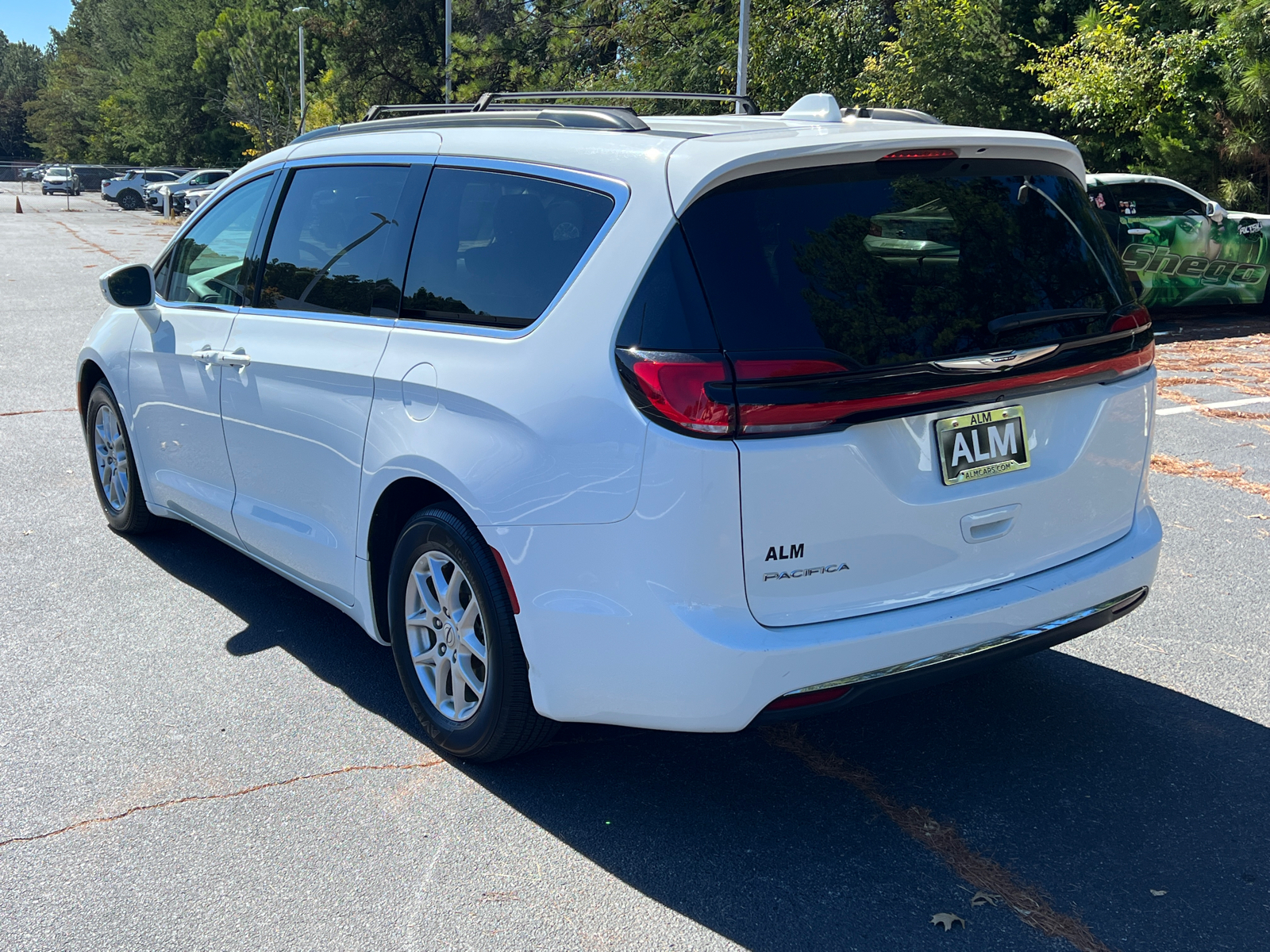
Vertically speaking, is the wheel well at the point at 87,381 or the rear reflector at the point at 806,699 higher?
the wheel well at the point at 87,381

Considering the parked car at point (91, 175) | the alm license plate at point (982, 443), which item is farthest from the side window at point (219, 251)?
the parked car at point (91, 175)

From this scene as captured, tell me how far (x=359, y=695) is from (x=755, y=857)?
1.66m

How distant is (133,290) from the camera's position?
5109mm

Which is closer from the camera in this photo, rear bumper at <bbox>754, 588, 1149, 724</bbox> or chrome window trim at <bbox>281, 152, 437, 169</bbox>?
rear bumper at <bbox>754, 588, 1149, 724</bbox>

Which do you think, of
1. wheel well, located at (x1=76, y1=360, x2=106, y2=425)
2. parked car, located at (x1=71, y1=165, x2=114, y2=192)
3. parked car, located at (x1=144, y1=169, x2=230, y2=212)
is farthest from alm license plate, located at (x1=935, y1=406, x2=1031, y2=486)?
parked car, located at (x1=71, y1=165, x2=114, y2=192)

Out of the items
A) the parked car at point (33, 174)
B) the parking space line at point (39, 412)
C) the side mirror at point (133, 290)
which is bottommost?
the parked car at point (33, 174)

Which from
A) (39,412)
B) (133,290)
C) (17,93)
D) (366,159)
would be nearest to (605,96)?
(366,159)

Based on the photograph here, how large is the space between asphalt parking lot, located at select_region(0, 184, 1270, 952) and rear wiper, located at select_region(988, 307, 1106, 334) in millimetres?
1338

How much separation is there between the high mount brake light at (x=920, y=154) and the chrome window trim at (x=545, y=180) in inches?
26.9

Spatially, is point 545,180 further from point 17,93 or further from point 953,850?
point 17,93

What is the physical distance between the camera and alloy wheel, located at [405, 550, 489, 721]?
137 inches

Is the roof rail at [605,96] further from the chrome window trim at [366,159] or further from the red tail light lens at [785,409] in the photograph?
the red tail light lens at [785,409]

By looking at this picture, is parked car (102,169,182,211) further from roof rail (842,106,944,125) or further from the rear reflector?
the rear reflector

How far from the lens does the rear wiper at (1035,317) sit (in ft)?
10.3
